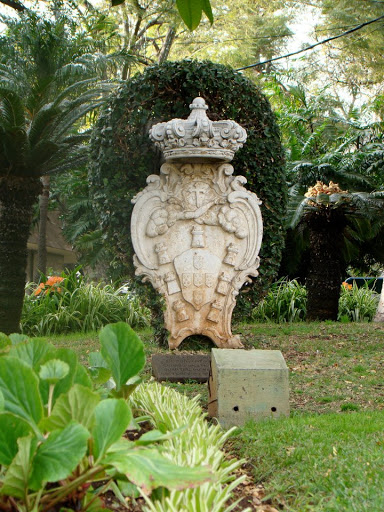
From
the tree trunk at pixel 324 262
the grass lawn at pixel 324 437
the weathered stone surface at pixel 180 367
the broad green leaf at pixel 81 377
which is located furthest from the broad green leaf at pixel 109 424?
the tree trunk at pixel 324 262

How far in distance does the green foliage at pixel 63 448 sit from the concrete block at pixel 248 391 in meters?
2.33

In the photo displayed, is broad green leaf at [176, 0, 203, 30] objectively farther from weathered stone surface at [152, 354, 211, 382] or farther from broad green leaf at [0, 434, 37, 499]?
weathered stone surface at [152, 354, 211, 382]

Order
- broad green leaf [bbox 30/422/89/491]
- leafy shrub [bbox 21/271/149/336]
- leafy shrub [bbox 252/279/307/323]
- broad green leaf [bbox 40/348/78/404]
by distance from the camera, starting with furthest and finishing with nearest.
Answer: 1. leafy shrub [bbox 252/279/307/323]
2. leafy shrub [bbox 21/271/149/336]
3. broad green leaf [bbox 40/348/78/404]
4. broad green leaf [bbox 30/422/89/491]

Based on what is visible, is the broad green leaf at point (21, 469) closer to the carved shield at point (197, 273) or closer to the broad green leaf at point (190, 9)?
the broad green leaf at point (190, 9)

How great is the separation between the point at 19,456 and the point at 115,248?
653 centimetres

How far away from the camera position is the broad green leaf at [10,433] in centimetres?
191

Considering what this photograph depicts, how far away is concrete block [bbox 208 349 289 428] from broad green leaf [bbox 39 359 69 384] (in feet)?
8.04

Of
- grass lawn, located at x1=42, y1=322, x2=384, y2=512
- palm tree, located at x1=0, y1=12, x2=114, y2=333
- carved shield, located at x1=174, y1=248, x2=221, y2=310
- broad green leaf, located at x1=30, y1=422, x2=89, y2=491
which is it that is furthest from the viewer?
palm tree, located at x1=0, y1=12, x2=114, y2=333

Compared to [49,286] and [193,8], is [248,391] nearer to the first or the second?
[193,8]

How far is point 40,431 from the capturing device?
2053mm

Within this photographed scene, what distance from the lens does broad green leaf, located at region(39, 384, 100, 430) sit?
198 cm

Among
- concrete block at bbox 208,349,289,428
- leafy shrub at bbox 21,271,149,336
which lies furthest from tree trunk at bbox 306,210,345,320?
concrete block at bbox 208,349,289,428

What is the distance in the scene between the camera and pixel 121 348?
260 centimetres

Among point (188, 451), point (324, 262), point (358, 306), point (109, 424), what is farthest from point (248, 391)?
point (358, 306)
